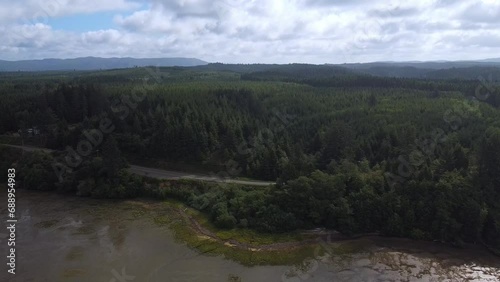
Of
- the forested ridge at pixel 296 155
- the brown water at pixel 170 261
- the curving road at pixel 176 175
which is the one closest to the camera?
the brown water at pixel 170 261

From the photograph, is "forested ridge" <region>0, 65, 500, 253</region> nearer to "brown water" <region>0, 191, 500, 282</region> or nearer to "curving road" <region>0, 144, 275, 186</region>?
"curving road" <region>0, 144, 275, 186</region>

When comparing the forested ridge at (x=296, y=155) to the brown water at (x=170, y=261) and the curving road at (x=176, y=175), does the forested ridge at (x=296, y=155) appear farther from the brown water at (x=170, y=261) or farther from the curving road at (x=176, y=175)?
the brown water at (x=170, y=261)

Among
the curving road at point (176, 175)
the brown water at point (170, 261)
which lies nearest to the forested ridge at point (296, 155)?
the curving road at point (176, 175)

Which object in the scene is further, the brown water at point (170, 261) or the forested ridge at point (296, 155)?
the forested ridge at point (296, 155)

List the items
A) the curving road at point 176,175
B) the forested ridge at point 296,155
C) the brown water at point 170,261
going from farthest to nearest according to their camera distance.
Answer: the curving road at point 176,175 → the forested ridge at point 296,155 → the brown water at point 170,261

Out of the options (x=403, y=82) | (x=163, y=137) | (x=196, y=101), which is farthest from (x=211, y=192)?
(x=403, y=82)

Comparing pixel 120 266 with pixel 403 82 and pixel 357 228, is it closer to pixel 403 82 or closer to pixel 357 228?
pixel 357 228
